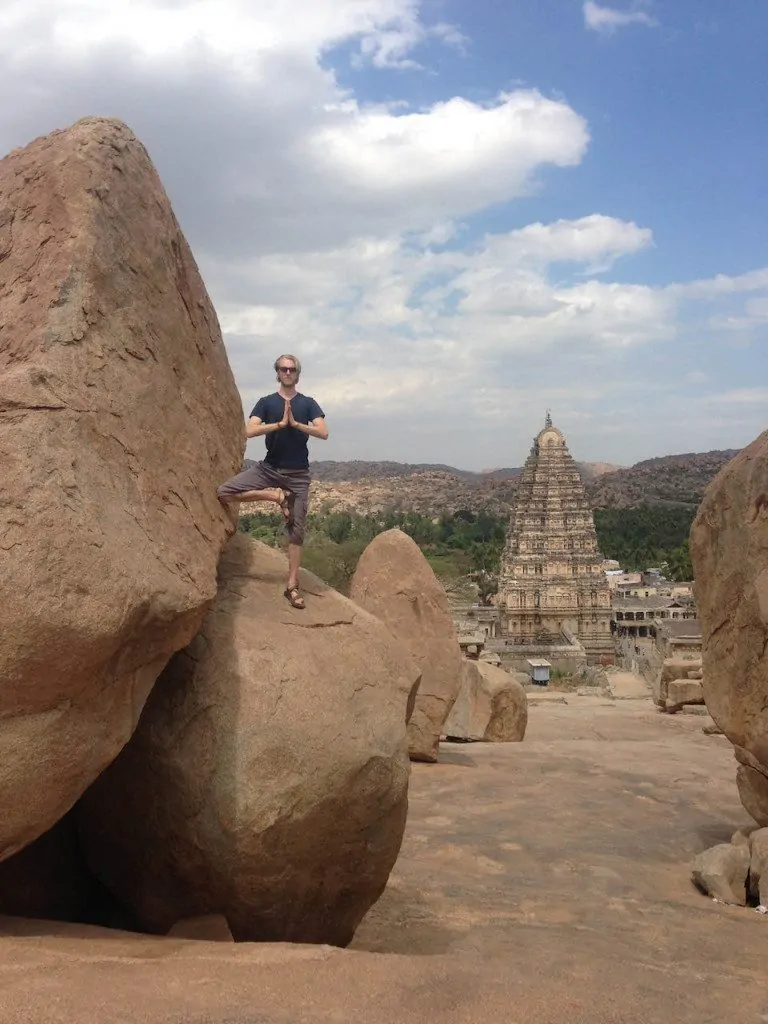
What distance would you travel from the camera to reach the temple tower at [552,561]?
148 feet

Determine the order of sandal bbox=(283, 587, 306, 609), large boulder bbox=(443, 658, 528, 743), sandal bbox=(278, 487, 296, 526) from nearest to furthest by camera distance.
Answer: sandal bbox=(283, 587, 306, 609)
sandal bbox=(278, 487, 296, 526)
large boulder bbox=(443, 658, 528, 743)

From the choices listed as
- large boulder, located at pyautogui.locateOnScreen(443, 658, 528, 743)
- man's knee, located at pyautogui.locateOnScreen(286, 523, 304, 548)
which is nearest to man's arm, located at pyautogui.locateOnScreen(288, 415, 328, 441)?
man's knee, located at pyautogui.locateOnScreen(286, 523, 304, 548)

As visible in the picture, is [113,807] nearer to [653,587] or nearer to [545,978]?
[545,978]

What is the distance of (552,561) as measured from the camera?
46.7 m

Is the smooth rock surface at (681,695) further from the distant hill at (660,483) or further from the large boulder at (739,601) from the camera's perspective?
the distant hill at (660,483)

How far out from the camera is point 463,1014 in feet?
9.21

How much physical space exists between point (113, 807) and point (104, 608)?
4.56ft

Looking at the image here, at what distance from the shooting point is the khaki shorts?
4594mm

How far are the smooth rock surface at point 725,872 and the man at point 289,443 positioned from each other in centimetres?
328

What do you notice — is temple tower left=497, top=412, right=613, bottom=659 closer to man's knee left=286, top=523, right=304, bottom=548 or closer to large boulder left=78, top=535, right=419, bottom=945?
man's knee left=286, top=523, right=304, bottom=548

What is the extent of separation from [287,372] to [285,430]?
0.32 metres

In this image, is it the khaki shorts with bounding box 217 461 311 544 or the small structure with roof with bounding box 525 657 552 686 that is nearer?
the khaki shorts with bounding box 217 461 311 544

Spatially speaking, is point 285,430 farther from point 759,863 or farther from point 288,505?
point 759,863

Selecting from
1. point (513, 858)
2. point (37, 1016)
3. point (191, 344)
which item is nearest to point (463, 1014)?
point (37, 1016)
